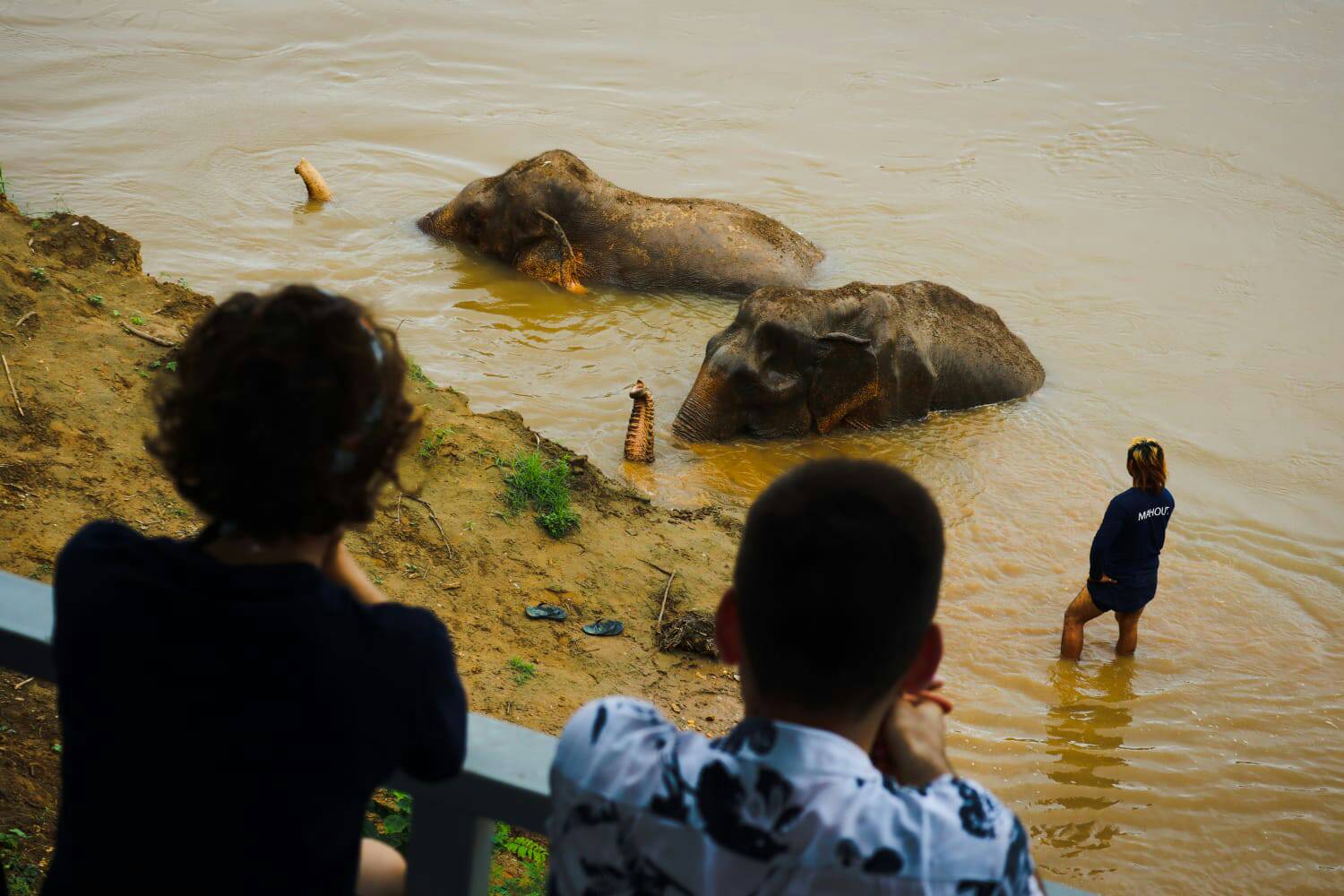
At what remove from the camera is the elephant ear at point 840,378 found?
29.5ft

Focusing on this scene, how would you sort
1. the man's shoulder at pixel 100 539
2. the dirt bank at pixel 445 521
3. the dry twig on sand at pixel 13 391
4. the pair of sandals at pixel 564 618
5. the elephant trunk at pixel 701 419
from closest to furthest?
the man's shoulder at pixel 100 539 → the dirt bank at pixel 445 521 → the dry twig on sand at pixel 13 391 → the pair of sandals at pixel 564 618 → the elephant trunk at pixel 701 419

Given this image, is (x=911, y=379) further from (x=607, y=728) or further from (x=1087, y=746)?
(x=607, y=728)

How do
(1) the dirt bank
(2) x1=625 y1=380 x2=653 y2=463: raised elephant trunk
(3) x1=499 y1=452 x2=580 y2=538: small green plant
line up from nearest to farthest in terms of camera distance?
(1) the dirt bank
(3) x1=499 y1=452 x2=580 y2=538: small green plant
(2) x1=625 y1=380 x2=653 y2=463: raised elephant trunk

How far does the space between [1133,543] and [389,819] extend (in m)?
4.15

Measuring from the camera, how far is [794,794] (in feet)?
4.99

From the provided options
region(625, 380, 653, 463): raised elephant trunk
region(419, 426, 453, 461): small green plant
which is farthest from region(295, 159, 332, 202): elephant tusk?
region(419, 426, 453, 461): small green plant

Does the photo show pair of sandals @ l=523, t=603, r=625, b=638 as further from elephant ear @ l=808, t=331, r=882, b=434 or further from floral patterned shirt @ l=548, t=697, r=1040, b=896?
floral patterned shirt @ l=548, t=697, r=1040, b=896

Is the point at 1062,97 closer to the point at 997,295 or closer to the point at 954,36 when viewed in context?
the point at 954,36

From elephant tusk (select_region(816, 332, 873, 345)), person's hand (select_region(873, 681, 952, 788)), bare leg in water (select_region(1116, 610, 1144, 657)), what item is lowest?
bare leg in water (select_region(1116, 610, 1144, 657))

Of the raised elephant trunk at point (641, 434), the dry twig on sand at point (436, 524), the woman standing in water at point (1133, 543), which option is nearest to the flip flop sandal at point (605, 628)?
the dry twig on sand at point (436, 524)

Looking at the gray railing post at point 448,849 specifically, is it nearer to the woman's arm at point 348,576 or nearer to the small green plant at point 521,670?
the woman's arm at point 348,576

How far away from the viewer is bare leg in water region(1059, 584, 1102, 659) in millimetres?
6594

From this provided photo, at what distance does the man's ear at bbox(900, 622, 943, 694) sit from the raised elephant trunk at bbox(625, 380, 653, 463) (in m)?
6.20

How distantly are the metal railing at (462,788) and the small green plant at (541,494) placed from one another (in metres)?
4.36
